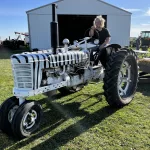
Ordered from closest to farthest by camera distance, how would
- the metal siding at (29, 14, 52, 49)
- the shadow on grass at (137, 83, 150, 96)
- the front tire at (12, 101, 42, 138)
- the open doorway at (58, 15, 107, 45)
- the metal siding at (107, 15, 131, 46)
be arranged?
1. the front tire at (12, 101, 42, 138)
2. the shadow on grass at (137, 83, 150, 96)
3. the metal siding at (29, 14, 52, 49)
4. the metal siding at (107, 15, 131, 46)
5. the open doorway at (58, 15, 107, 45)

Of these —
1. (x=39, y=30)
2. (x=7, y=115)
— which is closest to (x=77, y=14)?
(x=39, y=30)

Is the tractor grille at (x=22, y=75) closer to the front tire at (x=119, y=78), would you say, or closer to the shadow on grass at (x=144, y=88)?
the front tire at (x=119, y=78)

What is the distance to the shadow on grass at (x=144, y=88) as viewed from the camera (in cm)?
503

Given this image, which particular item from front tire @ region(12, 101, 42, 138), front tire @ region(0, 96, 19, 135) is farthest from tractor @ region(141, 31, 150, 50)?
front tire @ region(0, 96, 19, 135)

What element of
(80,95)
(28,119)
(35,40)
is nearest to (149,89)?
(80,95)

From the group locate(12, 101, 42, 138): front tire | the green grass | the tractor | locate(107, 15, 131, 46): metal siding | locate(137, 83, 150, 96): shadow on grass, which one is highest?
locate(107, 15, 131, 46): metal siding

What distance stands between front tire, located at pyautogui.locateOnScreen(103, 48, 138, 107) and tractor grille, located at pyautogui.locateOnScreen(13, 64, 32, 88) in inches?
52.7

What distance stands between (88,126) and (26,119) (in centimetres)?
96

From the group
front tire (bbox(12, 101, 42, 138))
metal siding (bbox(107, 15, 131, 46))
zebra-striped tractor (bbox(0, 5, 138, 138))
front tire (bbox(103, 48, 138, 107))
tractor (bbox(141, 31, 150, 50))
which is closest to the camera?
front tire (bbox(12, 101, 42, 138))

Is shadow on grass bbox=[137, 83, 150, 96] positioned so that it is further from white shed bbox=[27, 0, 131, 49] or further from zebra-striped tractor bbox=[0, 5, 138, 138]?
white shed bbox=[27, 0, 131, 49]

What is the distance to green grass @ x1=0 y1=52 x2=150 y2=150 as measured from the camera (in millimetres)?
2844

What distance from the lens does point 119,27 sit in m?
16.6

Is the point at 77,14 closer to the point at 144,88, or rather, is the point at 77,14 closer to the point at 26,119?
the point at 144,88

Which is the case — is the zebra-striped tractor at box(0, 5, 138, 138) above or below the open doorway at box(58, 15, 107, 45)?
below
